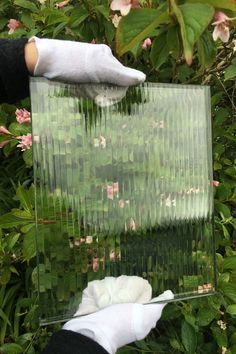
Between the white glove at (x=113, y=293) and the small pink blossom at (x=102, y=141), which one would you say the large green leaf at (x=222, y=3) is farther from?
the white glove at (x=113, y=293)

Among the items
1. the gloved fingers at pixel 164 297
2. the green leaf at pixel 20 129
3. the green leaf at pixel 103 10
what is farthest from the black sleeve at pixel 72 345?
the green leaf at pixel 103 10

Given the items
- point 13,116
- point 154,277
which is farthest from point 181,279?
point 13,116

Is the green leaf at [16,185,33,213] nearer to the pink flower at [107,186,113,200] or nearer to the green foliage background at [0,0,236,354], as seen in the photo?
the green foliage background at [0,0,236,354]

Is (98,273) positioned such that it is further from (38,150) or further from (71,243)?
(38,150)

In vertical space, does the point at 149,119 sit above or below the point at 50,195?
above

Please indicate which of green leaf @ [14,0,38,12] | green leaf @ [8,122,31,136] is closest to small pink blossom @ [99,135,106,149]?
green leaf @ [8,122,31,136]

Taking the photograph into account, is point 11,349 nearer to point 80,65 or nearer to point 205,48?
point 80,65
